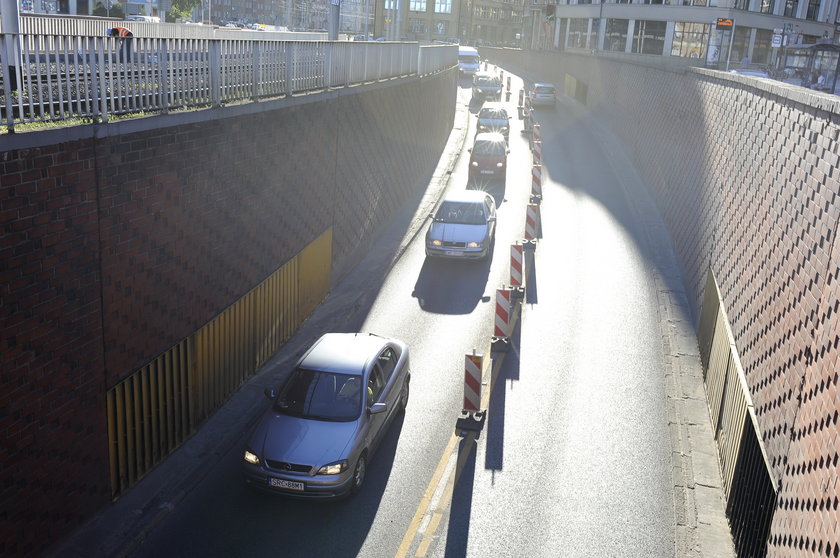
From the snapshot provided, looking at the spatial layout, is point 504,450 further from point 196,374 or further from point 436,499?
point 196,374

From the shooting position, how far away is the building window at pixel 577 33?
90125 mm

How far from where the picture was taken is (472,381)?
14.2 metres

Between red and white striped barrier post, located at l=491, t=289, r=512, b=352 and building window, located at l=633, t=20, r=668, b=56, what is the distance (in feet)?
217

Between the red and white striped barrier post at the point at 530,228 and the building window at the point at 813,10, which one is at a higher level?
the building window at the point at 813,10

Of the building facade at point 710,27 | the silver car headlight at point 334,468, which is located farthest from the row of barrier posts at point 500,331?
the building facade at point 710,27

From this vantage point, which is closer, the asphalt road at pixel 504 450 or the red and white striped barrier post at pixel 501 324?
the asphalt road at pixel 504 450

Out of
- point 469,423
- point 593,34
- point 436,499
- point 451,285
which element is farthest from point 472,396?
point 593,34

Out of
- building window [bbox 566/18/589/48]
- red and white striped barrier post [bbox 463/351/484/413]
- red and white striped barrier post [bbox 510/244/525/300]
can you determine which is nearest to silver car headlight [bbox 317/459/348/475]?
red and white striped barrier post [bbox 463/351/484/413]

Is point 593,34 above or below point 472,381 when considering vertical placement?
above

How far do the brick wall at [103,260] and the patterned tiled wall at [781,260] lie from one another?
8.37m

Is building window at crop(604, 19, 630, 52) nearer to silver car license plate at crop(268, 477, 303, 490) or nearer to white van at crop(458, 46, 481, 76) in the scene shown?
white van at crop(458, 46, 481, 76)

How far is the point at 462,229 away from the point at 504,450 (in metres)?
11.0

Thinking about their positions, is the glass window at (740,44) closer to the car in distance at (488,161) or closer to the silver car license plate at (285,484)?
the car in distance at (488,161)

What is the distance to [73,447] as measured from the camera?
416 inches
